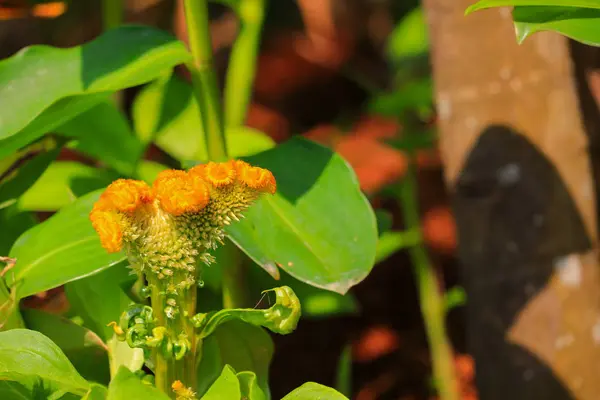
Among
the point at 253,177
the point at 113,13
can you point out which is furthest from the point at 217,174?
the point at 113,13

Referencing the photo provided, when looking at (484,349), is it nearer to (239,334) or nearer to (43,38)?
(239,334)

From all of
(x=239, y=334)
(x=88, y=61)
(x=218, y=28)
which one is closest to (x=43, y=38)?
(x=218, y=28)

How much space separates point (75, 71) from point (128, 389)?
340mm

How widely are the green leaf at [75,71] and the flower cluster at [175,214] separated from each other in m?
0.18

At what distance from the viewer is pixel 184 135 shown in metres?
1.10

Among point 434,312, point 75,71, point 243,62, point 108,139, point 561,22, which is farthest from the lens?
point 434,312

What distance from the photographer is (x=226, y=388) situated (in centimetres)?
55

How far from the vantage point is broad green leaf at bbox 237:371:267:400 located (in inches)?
22.0

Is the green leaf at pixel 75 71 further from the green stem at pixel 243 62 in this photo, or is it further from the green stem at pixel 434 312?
the green stem at pixel 434 312

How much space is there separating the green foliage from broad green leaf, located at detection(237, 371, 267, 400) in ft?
1.07

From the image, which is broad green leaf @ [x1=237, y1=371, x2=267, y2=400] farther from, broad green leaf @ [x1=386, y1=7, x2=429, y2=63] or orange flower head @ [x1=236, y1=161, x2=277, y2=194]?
broad green leaf @ [x1=386, y1=7, x2=429, y2=63]

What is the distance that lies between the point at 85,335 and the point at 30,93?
23cm

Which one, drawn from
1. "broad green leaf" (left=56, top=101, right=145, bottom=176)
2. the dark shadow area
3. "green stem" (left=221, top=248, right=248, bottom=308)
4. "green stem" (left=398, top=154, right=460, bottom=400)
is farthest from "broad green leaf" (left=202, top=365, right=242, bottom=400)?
"green stem" (left=398, top=154, right=460, bottom=400)

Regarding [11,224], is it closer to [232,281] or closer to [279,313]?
[232,281]
